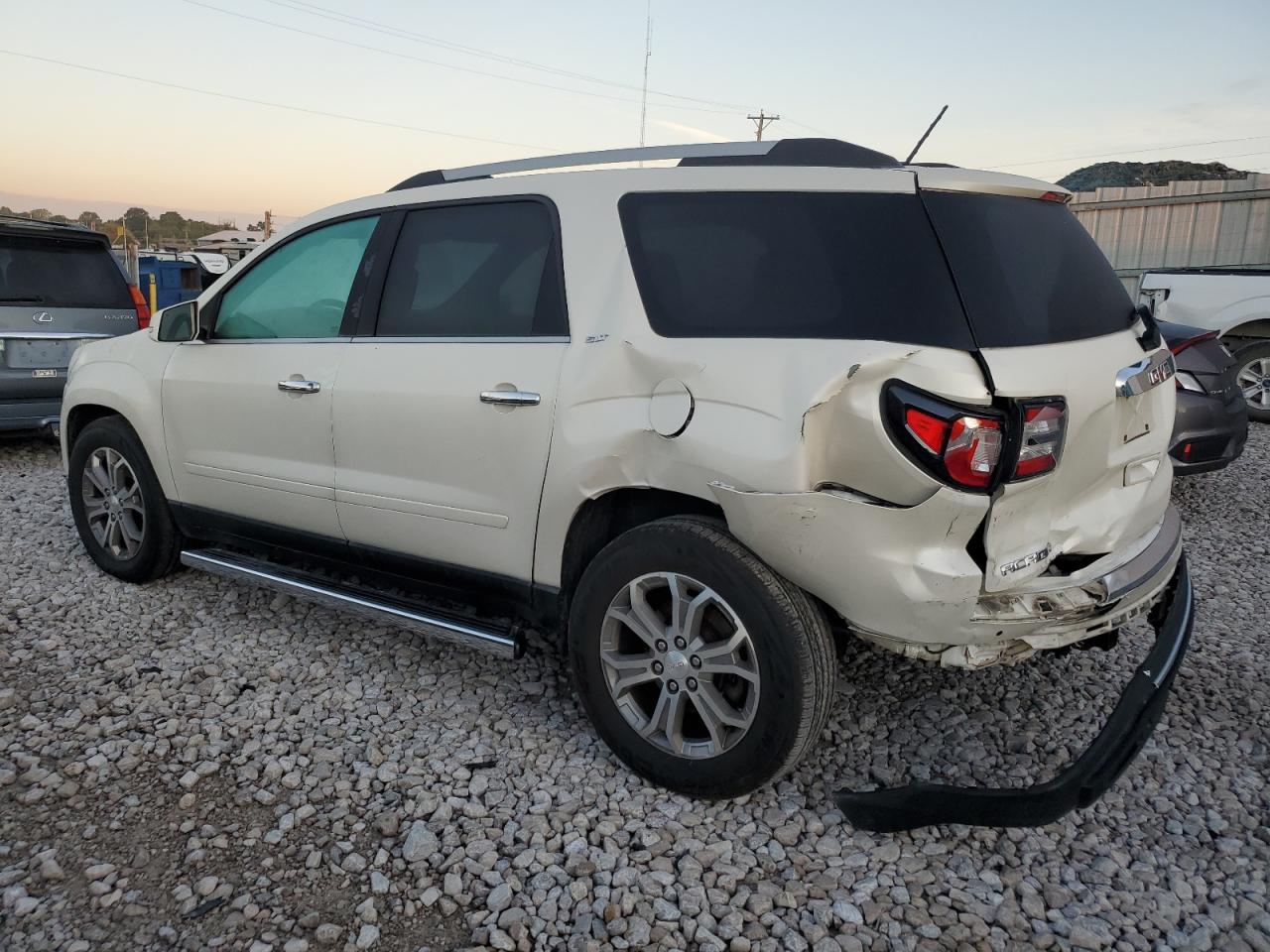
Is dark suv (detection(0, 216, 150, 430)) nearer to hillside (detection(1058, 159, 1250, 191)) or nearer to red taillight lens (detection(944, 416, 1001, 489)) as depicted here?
red taillight lens (detection(944, 416, 1001, 489))

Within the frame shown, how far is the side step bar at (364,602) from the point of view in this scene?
307cm

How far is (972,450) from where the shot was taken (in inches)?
88.0

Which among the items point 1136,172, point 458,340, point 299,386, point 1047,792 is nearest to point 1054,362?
point 1047,792

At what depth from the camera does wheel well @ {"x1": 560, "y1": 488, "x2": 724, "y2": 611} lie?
2811 millimetres

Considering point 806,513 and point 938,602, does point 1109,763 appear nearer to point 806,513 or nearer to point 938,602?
point 938,602

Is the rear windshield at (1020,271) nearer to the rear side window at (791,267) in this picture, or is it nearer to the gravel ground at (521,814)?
the rear side window at (791,267)

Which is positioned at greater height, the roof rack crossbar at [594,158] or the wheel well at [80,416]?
the roof rack crossbar at [594,158]

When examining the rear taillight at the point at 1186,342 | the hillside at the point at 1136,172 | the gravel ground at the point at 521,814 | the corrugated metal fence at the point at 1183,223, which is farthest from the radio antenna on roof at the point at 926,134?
the hillside at the point at 1136,172

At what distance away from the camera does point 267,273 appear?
12.8 ft

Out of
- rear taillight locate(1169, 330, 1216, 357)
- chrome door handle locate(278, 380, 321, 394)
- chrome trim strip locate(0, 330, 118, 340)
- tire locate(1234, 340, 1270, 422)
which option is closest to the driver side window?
chrome door handle locate(278, 380, 321, 394)

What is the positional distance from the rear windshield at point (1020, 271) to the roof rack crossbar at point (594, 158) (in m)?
0.64

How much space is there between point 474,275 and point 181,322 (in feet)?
5.31

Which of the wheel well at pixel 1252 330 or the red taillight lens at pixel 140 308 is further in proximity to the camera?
the wheel well at pixel 1252 330

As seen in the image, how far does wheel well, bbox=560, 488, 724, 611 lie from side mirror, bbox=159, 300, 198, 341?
7.11ft
